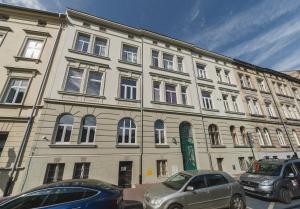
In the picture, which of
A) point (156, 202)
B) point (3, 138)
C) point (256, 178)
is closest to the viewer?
point (156, 202)

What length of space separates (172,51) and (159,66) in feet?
10.2

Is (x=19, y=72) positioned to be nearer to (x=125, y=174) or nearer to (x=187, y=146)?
(x=125, y=174)

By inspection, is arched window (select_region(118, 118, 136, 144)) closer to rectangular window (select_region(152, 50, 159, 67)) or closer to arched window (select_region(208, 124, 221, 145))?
rectangular window (select_region(152, 50, 159, 67))

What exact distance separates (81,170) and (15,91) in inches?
272

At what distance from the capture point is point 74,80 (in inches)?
448

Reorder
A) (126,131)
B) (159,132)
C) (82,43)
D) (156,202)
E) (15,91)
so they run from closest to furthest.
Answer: (156,202) < (15,91) < (126,131) < (159,132) < (82,43)

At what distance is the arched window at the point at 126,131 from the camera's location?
36.2 ft

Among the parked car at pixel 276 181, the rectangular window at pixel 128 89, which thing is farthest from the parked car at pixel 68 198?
the rectangular window at pixel 128 89

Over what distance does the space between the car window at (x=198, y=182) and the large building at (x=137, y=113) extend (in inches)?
216

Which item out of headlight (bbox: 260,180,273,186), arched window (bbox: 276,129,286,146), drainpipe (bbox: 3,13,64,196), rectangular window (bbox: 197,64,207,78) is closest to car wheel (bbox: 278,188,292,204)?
headlight (bbox: 260,180,273,186)

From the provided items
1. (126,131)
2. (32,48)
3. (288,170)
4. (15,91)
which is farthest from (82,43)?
(288,170)

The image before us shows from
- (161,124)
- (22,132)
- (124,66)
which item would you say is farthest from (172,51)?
(22,132)

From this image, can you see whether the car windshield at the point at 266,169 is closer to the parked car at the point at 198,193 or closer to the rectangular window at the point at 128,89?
the parked car at the point at 198,193

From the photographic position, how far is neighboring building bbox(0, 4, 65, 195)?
346 inches
